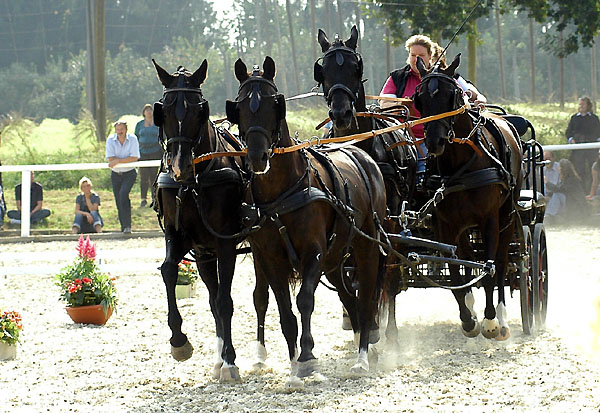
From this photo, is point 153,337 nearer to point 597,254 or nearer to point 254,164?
point 254,164

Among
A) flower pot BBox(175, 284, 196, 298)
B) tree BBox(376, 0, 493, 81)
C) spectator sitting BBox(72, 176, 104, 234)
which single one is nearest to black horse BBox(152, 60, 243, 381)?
flower pot BBox(175, 284, 196, 298)

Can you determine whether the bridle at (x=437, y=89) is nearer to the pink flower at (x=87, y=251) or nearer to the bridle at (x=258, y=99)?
the bridle at (x=258, y=99)

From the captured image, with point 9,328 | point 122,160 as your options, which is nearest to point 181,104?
point 9,328

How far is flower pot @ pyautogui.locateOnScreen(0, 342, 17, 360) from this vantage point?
7.09 m

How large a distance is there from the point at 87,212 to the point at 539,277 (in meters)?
9.65

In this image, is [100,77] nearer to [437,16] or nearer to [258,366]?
[437,16]

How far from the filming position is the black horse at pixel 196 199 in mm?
5949

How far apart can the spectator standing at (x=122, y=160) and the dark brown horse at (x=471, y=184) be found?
8.48 m

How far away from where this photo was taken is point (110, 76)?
194 feet

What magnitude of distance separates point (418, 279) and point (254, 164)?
2.63 meters

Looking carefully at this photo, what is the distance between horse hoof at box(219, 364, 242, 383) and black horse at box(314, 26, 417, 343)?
1.69 meters

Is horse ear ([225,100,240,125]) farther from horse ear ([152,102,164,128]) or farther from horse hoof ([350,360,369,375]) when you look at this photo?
horse hoof ([350,360,369,375])

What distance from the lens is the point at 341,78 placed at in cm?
673

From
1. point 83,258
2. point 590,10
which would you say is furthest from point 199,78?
point 590,10
